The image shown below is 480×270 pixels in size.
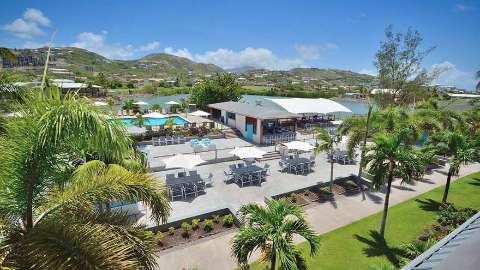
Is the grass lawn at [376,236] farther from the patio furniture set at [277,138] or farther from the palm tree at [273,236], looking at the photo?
the patio furniture set at [277,138]

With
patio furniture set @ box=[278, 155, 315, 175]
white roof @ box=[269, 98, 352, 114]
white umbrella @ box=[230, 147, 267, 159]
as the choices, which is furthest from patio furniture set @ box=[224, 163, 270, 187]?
white roof @ box=[269, 98, 352, 114]

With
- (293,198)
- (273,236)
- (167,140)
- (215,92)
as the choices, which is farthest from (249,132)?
(273,236)

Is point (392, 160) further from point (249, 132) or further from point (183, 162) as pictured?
point (249, 132)

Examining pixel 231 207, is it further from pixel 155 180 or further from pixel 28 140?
pixel 28 140

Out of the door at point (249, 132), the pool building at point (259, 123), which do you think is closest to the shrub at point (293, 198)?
the pool building at point (259, 123)

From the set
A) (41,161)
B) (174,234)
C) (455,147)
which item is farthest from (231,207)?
(455,147)

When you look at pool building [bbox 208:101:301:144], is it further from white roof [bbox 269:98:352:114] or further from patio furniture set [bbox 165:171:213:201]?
patio furniture set [bbox 165:171:213:201]
